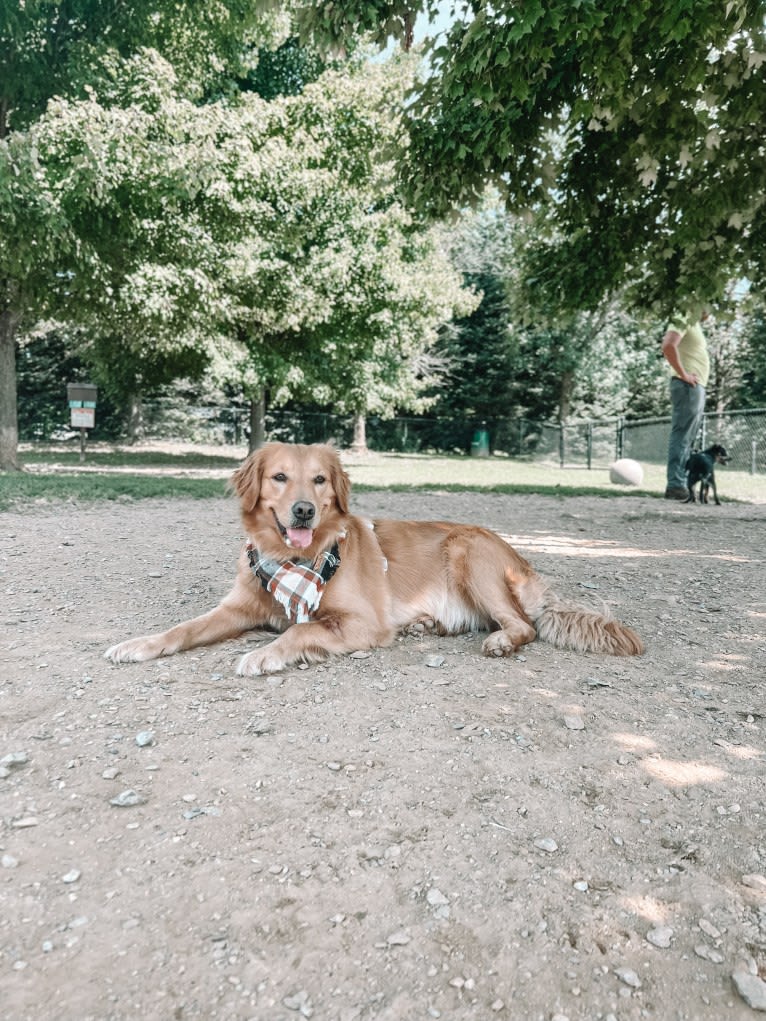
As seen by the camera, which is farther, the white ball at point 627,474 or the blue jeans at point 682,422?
the white ball at point 627,474

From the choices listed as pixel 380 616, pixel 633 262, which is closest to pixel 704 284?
pixel 633 262

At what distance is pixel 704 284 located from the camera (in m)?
7.58

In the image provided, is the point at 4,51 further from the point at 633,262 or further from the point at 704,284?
the point at 704,284

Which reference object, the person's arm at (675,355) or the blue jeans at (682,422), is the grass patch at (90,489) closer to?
the person's arm at (675,355)

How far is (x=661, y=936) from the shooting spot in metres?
1.56

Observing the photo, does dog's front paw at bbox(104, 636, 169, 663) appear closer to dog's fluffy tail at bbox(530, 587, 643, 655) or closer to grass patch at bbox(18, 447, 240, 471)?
dog's fluffy tail at bbox(530, 587, 643, 655)

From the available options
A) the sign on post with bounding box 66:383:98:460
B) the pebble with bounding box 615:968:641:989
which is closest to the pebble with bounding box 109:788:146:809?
the pebble with bounding box 615:968:641:989

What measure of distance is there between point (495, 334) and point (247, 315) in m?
16.4

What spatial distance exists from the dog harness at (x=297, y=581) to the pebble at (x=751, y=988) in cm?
227

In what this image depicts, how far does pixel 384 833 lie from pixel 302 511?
5.82 ft

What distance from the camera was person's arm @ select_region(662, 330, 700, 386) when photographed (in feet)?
31.9

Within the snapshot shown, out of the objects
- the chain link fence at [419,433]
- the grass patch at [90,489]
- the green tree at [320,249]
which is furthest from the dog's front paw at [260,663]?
the chain link fence at [419,433]

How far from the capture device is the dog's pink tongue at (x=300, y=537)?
11.4ft

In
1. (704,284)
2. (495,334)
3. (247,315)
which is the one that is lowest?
(704,284)
